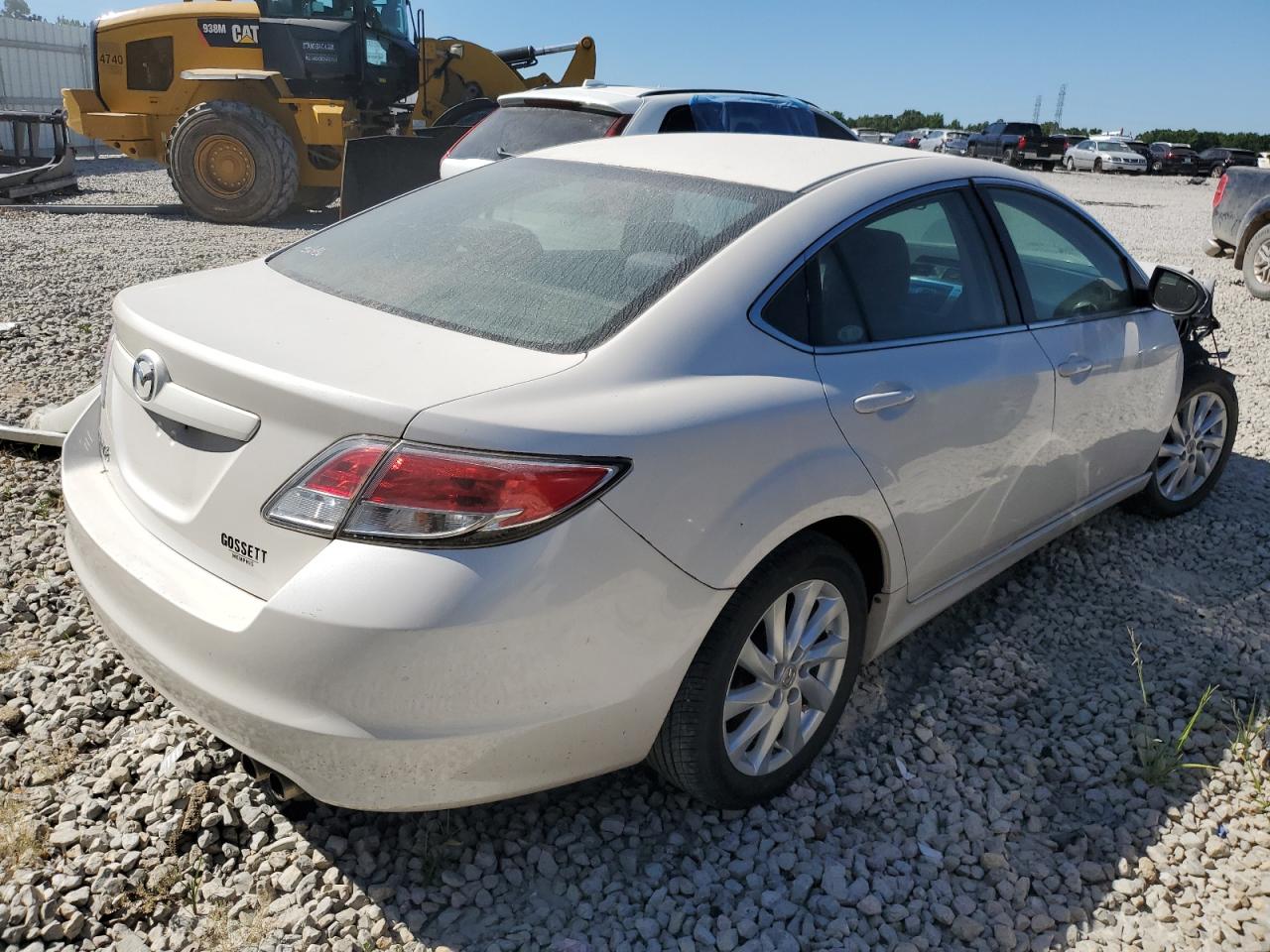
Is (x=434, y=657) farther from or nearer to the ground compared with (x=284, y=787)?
farther from the ground

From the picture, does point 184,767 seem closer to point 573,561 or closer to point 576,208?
point 573,561

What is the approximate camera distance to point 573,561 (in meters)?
1.93

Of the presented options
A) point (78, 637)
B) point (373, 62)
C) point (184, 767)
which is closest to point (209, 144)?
point (373, 62)

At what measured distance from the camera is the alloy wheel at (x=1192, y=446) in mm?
4391

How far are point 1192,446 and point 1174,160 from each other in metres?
38.3

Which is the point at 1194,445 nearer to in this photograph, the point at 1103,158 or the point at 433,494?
the point at 433,494

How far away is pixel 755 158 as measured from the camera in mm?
2883

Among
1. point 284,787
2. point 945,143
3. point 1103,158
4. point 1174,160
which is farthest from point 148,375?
point 1174,160

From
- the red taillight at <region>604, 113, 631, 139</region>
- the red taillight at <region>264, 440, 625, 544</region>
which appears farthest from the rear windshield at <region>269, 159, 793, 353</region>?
the red taillight at <region>604, 113, 631, 139</region>

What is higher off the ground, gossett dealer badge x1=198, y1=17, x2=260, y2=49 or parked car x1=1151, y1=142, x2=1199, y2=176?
gossett dealer badge x1=198, y1=17, x2=260, y2=49

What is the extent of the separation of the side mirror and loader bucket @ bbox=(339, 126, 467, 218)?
26.8 ft

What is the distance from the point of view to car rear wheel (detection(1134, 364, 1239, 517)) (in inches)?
172

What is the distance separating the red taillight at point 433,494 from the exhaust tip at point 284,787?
1.88 feet

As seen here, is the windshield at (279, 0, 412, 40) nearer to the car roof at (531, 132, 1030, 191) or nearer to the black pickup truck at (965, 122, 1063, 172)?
the car roof at (531, 132, 1030, 191)
